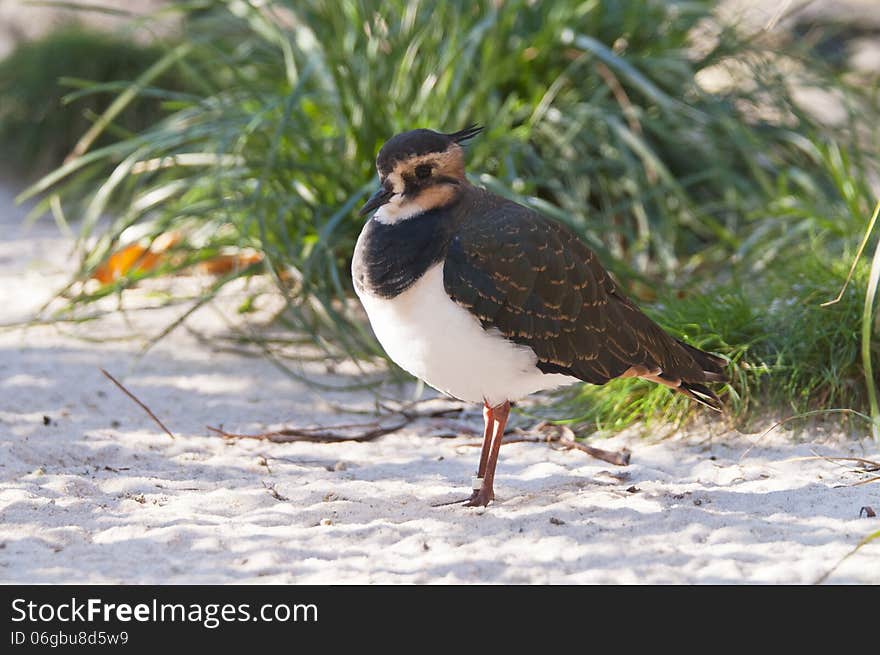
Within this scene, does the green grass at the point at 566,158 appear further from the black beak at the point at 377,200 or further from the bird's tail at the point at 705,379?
the black beak at the point at 377,200

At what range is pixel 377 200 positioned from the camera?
2.85 metres

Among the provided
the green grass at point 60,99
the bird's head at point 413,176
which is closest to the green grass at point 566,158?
the bird's head at point 413,176

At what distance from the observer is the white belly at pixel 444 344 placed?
2775 millimetres

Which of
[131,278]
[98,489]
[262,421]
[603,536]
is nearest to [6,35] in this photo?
[131,278]

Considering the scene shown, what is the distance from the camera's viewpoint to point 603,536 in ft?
9.15

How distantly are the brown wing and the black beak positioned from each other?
0.64 feet

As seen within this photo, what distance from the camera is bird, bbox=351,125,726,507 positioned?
2.79 meters

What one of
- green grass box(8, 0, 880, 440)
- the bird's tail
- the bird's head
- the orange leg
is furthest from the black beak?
green grass box(8, 0, 880, 440)

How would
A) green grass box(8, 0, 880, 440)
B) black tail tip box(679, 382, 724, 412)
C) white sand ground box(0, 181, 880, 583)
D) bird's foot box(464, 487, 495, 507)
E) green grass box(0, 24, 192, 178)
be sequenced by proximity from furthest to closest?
1. green grass box(0, 24, 192, 178)
2. green grass box(8, 0, 880, 440)
3. black tail tip box(679, 382, 724, 412)
4. bird's foot box(464, 487, 495, 507)
5. white sand ground box(0, 181, 880, 583)

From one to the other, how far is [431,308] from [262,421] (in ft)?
4.47

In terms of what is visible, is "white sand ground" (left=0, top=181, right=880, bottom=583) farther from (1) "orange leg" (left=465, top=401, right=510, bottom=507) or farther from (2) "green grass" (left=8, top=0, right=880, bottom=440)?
(2) "green grass" (left=8, top=0, right=880, bottom=440)

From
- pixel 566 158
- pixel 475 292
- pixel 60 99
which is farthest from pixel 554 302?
pixel 60 99
